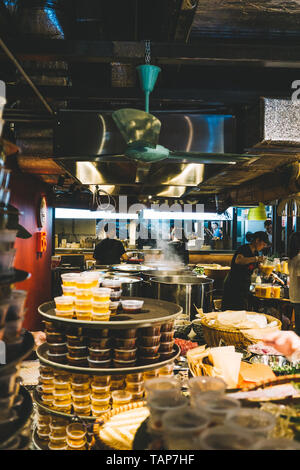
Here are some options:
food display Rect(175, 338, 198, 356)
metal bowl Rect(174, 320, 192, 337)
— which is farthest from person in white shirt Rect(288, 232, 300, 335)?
food display Rect(175, 338, 198, 356)

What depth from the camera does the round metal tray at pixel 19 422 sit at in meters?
1.26

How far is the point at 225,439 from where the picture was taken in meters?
0.98

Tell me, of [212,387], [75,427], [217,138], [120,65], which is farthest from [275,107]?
[75,427]

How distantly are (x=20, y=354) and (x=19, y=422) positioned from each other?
248 mm

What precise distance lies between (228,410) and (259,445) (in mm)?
169

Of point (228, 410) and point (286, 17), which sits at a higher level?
point (286, 17)

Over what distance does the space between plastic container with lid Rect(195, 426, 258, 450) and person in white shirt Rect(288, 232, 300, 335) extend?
196 inches

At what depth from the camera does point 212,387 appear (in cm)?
138

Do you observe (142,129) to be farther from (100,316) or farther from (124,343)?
(124,343)

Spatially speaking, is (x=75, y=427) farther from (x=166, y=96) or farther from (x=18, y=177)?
(x=18, y=177)

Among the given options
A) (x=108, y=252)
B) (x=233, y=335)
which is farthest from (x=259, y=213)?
(x=233, y=335)

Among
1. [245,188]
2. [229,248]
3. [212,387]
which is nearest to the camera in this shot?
[212,387]

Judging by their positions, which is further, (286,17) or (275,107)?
(275,107)
